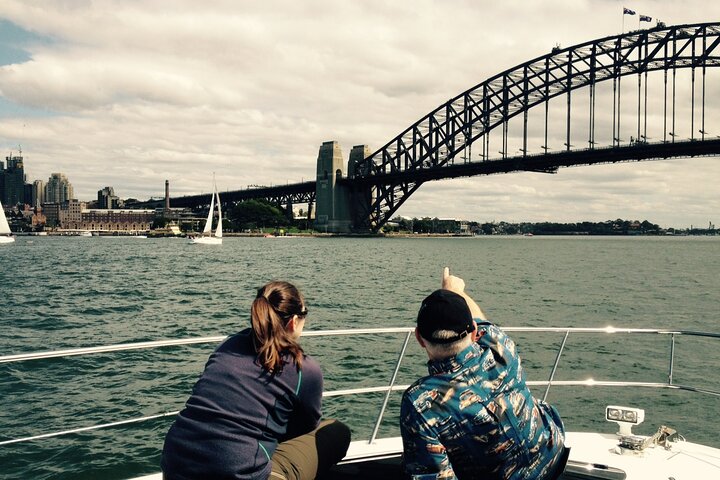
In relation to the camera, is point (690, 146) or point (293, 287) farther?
point (690, 146)

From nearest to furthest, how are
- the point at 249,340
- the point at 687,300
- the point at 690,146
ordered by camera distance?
the point at 249,340 → the point at 687,300 → the point at 690,146

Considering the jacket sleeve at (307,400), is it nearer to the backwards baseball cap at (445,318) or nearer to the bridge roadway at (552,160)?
the backwards baseball cap at (445,318)

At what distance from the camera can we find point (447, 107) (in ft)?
307

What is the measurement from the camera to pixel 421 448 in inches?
73.2

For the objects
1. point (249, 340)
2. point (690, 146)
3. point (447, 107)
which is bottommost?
point (249, 340)

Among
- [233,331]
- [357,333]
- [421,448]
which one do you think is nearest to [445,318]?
[421,448]

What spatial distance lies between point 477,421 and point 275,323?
0.84 metres

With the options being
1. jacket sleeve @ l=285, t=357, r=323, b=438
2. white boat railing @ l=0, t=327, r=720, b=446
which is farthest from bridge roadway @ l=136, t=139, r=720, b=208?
jacket sleeve @ l=285, t=357, r=323, b=438

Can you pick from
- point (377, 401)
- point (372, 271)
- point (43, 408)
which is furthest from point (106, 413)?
point (372, 271)

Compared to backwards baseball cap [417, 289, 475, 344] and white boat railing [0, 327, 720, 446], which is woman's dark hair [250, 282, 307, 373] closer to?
white boat railing [0, 327, 720, 446]

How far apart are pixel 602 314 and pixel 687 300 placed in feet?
22.5

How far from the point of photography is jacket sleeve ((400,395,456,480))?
1.85 metres

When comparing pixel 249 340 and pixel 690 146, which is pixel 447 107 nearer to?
pixel 690 146

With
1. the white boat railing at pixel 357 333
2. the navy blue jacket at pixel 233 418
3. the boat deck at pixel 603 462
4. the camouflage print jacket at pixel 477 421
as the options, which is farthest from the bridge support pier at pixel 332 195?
the camouflage print jacket at pixel 477 421
